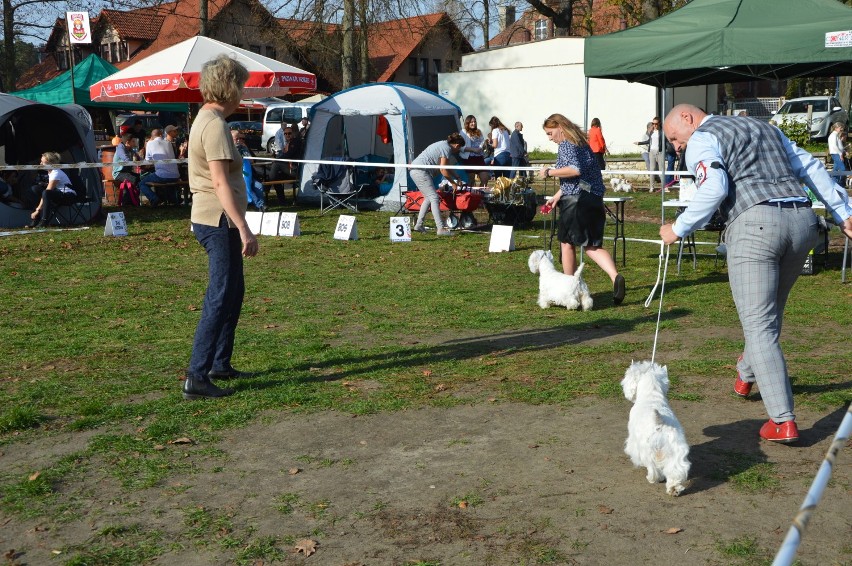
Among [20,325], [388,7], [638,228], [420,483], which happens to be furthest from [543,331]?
[388,7]

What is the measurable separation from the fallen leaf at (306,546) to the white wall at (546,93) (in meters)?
28.9

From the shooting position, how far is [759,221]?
4340 mm

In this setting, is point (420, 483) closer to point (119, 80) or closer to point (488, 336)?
point (488, 336)

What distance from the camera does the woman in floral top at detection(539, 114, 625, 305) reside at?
8.17 metres

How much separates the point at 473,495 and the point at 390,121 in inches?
568

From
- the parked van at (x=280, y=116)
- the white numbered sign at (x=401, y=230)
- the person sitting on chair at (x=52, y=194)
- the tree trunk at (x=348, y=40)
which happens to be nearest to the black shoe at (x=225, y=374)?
the white numbered sign at (x=401, y=230)

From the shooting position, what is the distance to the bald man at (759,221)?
14.2 ft

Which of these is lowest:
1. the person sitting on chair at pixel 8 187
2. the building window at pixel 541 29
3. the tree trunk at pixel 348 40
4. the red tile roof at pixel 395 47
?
the person sitting on chair at pixel 8 187

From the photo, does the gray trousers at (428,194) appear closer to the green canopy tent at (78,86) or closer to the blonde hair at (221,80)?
the blonde hair at (221,80)

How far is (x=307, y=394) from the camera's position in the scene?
5473 millimetres

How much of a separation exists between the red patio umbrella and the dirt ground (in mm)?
12479

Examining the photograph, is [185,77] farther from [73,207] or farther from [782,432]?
[782,432]

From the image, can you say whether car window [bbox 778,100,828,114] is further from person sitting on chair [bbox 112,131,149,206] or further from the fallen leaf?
the fallen leaf

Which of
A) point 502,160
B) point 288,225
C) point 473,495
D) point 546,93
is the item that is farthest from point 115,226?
point 546,93
